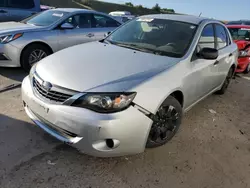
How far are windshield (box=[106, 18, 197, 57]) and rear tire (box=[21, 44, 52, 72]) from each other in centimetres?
204

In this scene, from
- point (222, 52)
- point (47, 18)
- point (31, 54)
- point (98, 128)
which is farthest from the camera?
point (47, 18)

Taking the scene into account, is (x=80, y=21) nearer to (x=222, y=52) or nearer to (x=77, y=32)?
(x=77, y=32)

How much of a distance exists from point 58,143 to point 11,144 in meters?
0.52

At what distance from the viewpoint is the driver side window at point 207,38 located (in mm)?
3525

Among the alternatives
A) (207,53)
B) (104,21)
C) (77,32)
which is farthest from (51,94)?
(104,21)

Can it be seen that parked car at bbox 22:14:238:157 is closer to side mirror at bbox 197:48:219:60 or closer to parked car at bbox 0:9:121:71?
side mirror at bbox 197:48:219:60

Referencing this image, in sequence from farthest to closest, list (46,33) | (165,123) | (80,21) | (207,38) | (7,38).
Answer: (80,21) < (46,33) < (7,38) < (207,38) < (165,123)

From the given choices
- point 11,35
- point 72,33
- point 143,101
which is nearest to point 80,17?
point 72,33

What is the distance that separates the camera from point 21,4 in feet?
26.9

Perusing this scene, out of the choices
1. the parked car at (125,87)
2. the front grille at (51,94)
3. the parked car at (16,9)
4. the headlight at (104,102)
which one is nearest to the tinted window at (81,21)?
the parked car at (125,87)

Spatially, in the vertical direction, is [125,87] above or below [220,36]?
below

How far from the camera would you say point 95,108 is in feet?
7.53

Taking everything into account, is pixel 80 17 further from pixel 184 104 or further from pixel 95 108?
pixel 95 108

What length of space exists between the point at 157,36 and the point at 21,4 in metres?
6.39
